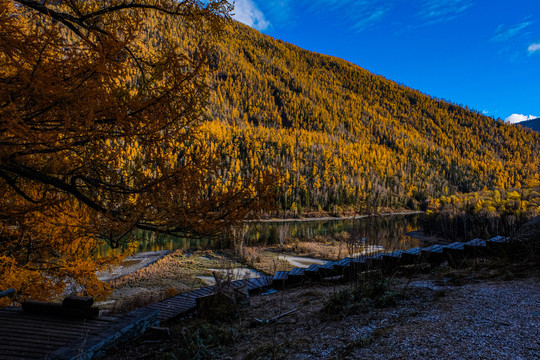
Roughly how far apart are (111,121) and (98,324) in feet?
10.6

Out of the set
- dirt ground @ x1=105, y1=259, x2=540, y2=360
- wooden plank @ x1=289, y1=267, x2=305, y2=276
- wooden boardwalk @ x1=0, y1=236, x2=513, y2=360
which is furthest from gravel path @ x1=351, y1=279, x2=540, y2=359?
wooden plank @ x1=289, y1=267, x2=305, y2=276

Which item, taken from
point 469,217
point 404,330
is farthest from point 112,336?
point 469,217

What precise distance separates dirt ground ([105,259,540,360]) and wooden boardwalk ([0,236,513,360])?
13.8 inches

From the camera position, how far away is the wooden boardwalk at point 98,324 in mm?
3561

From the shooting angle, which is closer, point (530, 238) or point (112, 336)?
point (112, 336)

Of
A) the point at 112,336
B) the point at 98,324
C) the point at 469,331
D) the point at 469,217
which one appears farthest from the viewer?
the point at 469,217

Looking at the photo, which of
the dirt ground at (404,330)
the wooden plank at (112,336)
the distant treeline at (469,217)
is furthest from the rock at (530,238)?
the distant treeline at (469,217)

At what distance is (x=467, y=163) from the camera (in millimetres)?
183250

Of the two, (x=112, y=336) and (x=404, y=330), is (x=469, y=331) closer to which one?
(x=404, y=330)

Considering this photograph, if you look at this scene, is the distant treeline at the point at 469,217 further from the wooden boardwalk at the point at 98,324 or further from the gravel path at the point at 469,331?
the gravel path at the point at 469,331

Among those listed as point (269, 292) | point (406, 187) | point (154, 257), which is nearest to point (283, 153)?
point (406, 187)

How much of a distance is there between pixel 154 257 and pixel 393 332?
25.1m

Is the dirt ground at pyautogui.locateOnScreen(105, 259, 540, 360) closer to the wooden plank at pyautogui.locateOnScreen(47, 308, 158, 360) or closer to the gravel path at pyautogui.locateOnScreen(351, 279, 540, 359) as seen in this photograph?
the gravel path at pyautogui.locateOnScreen(351, 279, 540, 359)

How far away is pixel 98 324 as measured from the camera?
4.45 metres
